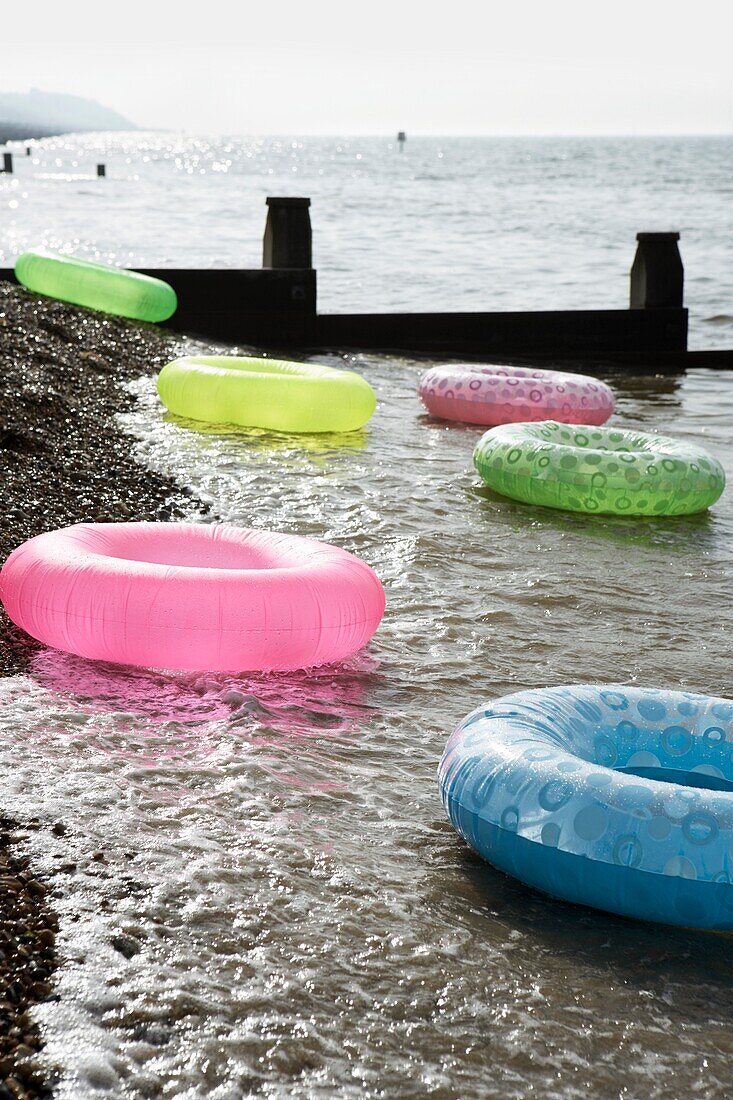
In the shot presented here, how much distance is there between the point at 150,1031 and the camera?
2639 mm

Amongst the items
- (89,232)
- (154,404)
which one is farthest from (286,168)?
(154,404)

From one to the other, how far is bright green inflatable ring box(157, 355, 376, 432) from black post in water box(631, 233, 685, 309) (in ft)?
16.2

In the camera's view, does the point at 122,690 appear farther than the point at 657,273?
No

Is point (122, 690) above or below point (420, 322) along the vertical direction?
below

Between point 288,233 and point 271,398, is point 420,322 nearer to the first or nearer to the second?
point 288,233

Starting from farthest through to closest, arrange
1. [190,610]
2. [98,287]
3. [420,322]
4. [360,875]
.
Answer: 1. [420,322]
2. [98,287]
3. [190,610]
4. [360,875]

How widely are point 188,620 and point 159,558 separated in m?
0.74

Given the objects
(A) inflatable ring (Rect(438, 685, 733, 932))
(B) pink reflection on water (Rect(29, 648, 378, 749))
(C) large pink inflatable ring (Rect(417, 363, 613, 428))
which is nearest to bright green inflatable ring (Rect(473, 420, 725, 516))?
(C) large pink inflatable ring (Rect(417, 363, 613, 428))

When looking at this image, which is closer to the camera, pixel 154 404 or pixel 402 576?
pixel 402 576

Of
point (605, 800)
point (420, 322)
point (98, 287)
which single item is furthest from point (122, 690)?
point (420, 322)

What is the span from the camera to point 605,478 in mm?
7074

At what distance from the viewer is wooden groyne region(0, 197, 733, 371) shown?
505 inches

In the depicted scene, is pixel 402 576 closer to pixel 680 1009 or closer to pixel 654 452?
pixel 654 452

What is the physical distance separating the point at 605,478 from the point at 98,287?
273 inches
